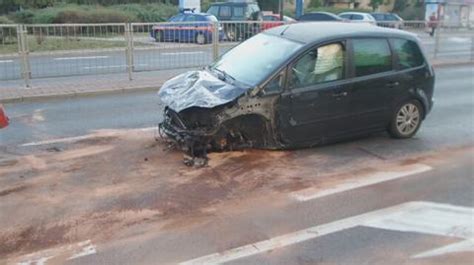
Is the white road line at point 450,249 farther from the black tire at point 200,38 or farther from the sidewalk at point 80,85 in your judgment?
the black tire at point 200,38

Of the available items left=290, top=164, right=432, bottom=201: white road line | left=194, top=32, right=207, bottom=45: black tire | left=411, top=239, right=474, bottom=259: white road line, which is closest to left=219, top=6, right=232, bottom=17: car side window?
left=194, top=32, right=207, bottom=45: black tire

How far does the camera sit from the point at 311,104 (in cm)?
682

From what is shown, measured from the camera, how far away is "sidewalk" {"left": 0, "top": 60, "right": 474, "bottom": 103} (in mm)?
11016

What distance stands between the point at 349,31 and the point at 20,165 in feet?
15.0

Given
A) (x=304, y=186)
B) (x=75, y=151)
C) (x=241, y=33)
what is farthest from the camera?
(x=241, y=33)

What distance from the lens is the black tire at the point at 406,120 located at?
7715 mm

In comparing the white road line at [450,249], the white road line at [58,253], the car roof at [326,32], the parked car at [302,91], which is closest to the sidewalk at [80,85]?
the parked car at [302,91]

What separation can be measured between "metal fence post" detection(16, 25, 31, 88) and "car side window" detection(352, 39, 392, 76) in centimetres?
739

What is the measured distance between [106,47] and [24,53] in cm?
210

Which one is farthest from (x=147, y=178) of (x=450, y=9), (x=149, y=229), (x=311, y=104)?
(x=450, y=9)

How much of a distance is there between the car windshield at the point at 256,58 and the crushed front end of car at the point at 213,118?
29 centimetres

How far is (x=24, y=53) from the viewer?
11562 mm

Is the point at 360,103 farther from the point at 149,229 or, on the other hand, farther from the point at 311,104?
the point at 149,229

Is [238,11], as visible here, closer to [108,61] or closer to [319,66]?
[108,61]
